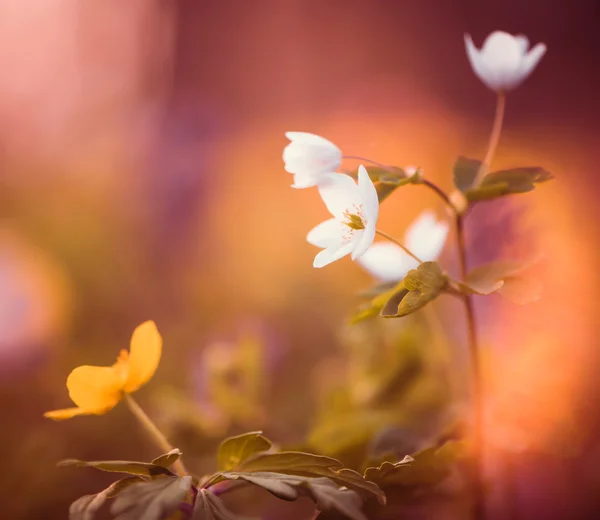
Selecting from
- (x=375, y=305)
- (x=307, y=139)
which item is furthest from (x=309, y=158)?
(x=375, y=305)

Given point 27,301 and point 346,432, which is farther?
point 27,301

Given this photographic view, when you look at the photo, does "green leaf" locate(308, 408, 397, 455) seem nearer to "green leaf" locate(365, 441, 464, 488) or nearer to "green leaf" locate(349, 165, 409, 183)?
"green leaf" locate(365, 441, 464, 488)

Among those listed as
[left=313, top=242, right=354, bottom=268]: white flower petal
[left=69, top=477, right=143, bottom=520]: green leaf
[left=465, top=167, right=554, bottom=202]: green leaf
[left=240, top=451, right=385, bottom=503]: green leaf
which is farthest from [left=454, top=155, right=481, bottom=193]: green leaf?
[left=69, top=477, right=143, bottom=520]: green leaf

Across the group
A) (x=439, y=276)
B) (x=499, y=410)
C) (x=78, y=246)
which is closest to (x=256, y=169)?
(x=78, y=246)

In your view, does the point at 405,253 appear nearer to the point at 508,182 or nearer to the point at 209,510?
the point at 508,182

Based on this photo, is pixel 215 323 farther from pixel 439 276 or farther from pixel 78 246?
pixel 439 276

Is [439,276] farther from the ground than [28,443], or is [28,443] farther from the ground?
[439,276]
